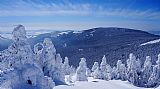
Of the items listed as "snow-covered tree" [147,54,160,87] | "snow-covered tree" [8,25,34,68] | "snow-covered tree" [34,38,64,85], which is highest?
"snow-covered tree" [8,25,34,68]

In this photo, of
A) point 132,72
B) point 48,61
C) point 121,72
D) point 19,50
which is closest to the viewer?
point 19,50

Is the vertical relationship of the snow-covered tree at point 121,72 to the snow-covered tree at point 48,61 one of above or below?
below

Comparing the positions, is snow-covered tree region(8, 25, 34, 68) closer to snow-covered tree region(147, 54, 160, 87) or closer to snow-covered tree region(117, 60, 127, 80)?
snow-covered tree region(147, 54, 160, 87)

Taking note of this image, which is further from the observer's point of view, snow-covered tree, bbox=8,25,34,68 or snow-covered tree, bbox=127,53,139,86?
snow-covered tree, bbox=127,53,139,86

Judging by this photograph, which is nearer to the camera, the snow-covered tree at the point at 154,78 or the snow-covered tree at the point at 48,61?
the snow-covered tree at the point at 48,61

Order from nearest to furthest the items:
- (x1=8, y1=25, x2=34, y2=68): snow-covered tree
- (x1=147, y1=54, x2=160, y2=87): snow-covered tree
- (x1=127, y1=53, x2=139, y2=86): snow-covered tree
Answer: (x1=8, y1=25, x2=34, y2=68): snow-covered tree
(x1=147, y1=54, x2=160, y2=87): snow-covered tree
(x1=127, y1=53, x2=139, y2=86): snow-covered tree

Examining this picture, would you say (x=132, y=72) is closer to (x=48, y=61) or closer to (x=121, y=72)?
(x=121, y=72)

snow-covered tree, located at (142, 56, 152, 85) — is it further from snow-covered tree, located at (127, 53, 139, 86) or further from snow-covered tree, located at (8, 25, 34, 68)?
snow-covered tree, located at (8, 25, 34, 68)

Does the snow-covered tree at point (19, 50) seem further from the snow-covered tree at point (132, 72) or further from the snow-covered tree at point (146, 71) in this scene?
the snow-covered tree at point (146, 71)

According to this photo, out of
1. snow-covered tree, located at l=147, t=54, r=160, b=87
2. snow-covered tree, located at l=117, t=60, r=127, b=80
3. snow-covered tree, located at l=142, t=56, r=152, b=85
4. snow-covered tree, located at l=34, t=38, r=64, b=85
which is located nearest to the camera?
snow-covered tree, located at l=34, t=38, r=64, b=85

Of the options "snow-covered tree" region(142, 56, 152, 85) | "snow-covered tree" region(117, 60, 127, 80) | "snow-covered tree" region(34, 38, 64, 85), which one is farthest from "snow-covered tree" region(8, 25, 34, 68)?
"snow-covered tree" region(142, 56, 152, 85)

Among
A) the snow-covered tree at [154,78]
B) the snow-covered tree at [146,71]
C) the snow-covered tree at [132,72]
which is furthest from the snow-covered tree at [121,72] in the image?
the snow-covered tree at [154,78]

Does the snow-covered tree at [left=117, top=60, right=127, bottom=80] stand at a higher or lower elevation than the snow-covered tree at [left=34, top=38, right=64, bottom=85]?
lower

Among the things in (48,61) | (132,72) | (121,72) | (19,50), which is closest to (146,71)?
(132,72)
